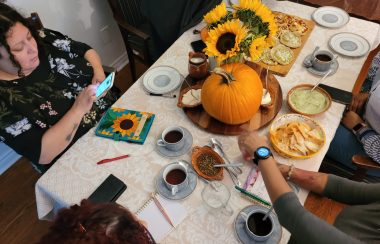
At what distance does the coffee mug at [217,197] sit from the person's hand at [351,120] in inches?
32.0

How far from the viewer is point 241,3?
3.99 feet

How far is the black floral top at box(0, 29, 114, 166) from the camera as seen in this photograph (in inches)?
49.6

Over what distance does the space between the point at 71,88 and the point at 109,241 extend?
1.02 m

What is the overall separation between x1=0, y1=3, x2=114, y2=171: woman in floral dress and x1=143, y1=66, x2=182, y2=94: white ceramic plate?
26 cm

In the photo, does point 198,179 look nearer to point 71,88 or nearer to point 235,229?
point 235,229

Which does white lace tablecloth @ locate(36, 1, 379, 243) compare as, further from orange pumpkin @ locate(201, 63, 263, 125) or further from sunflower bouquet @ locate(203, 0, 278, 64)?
sunflower bouquet @ locate(203, 0, 278, 64)

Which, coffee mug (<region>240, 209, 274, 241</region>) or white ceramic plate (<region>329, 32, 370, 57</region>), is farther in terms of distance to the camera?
white ceramic plate (<region>329, 32, 370, 57</region>)

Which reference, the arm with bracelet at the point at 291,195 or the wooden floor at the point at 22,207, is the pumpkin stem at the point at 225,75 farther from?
the wooden floor at the point at 22,207

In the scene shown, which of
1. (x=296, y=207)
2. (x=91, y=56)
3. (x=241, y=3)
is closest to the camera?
(x=296, y=207)

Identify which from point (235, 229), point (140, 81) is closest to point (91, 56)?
point (140, 81)

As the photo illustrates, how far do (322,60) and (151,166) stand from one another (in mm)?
954

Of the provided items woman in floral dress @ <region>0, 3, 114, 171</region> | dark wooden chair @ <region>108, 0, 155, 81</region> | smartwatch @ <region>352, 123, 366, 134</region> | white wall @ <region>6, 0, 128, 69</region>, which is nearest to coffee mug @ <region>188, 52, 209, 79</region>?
woman in floral dress @ <region>0, 3, 114, 171</region>

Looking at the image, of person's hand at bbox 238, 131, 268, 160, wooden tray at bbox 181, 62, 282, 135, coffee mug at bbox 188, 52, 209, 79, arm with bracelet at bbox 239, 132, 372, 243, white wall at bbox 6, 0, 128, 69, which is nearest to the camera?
arm with bracelet at bbox 239, 132, 372, 243

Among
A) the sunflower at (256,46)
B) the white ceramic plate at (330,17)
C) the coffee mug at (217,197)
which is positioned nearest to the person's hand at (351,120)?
the white ceramic plate at (330,17)
